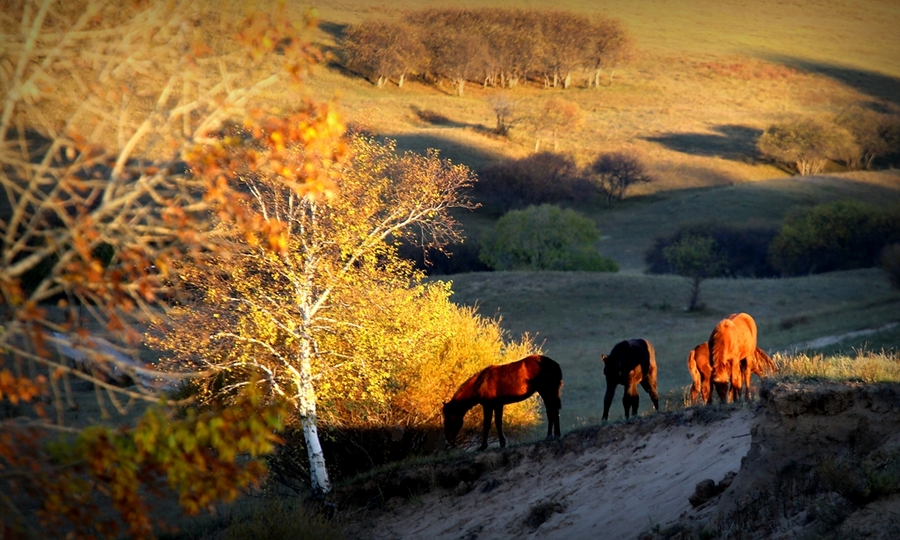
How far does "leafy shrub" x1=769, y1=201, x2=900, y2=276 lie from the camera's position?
5872 cm

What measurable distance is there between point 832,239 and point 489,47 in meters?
57.5

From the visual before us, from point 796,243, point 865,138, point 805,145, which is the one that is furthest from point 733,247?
point 865,138

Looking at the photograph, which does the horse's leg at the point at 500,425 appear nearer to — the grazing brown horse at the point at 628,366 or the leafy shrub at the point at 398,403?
the grazing brown horse at the point at 628,366

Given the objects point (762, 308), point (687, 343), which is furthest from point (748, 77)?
point (687, 343)

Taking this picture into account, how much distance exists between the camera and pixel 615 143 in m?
87.6

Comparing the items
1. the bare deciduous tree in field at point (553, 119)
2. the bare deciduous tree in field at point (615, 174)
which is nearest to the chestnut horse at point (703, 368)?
the bare deciduous tree in field at point (615, 174)

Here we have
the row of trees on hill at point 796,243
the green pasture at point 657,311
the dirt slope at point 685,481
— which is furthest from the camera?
the row of trees on hill at point 796,243

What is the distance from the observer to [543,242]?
184 ft

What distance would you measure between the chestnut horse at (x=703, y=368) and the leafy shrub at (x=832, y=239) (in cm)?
4778

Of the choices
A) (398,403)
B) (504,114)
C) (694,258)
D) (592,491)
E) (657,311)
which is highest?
(504,114)

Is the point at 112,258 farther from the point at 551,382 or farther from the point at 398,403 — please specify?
the point at 398,403

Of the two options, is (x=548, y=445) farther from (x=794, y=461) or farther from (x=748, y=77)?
(x=748, y=77)

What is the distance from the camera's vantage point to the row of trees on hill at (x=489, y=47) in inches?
3925

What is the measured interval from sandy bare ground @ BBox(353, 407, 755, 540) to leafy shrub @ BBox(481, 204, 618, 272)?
42.7 metres
